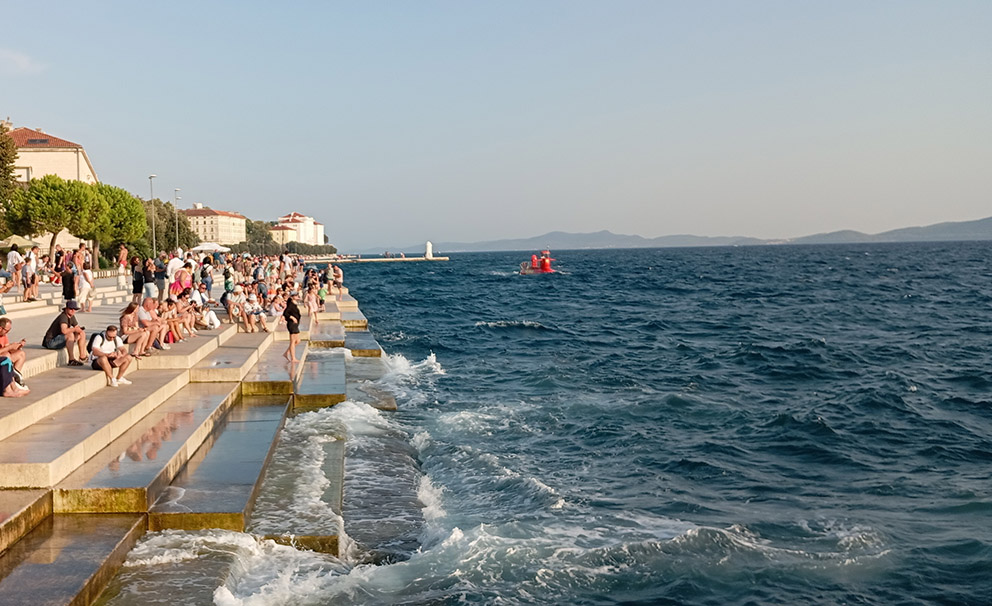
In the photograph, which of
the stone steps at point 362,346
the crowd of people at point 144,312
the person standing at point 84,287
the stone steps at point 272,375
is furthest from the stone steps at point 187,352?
the person standing at point 84,287

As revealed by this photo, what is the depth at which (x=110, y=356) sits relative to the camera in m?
11.3

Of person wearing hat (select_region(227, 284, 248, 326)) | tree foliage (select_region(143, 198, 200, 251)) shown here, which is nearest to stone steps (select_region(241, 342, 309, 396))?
person wearing hat (select_region(227, 284, 248, 326))

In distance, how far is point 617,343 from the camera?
28.1m

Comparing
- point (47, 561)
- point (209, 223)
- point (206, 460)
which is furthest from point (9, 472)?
point (209, 223)

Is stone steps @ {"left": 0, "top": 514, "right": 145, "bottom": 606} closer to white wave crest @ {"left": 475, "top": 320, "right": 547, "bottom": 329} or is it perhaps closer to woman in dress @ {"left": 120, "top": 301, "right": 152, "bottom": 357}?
woman in dress @ {"left": 120, "top": 301, "right": 152, "bottom": 357}

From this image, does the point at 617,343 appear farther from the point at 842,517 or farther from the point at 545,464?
the point at 842,517

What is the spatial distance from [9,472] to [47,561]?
1.42 meters

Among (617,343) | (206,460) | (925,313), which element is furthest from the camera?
(925,313)

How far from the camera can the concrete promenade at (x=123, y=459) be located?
21.2 ft

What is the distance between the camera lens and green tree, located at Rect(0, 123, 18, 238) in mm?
41250

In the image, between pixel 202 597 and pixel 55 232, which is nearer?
pixel 202 597

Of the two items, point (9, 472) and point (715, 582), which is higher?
point (9, 472)

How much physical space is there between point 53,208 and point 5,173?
139 inches

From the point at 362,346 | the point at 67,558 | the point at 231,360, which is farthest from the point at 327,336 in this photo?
the point at 67,558
